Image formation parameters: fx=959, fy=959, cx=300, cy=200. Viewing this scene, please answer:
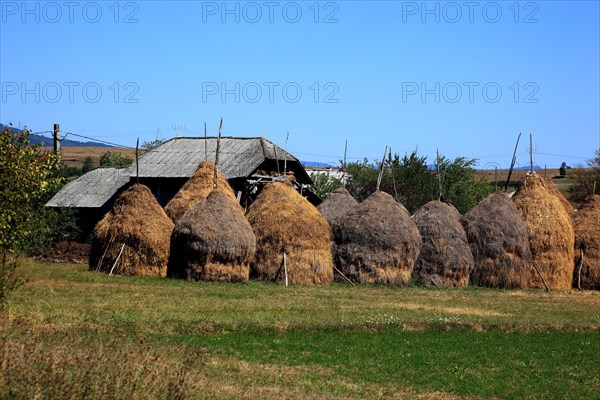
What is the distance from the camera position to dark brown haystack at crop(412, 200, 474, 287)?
122 ft

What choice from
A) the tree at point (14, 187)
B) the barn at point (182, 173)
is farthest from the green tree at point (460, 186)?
the tree at point (14, 187)

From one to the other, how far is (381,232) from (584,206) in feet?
39.5

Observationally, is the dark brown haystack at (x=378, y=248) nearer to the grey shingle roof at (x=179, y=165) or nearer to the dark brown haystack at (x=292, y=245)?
the dark brown haystack at (x=292, y=245)

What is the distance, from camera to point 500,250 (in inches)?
1511

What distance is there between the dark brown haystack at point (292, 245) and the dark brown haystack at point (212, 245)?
1102mm

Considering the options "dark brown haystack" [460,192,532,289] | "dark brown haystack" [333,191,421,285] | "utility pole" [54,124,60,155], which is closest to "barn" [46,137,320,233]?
"utility pole" [54,124,60,155]

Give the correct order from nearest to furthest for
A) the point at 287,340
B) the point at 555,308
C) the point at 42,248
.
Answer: the point at 287,340 → the point at 555,308 → the point at 42,248

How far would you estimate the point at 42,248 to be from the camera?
42.3 meters

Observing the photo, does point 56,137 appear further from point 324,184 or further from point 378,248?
point 324,184

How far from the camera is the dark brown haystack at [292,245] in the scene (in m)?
34.9

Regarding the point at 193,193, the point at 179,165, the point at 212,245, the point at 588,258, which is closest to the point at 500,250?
the point at 588,258

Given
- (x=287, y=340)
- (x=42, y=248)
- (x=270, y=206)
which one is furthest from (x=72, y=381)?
(x=42, y=248)

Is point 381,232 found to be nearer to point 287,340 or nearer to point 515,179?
point 287,340

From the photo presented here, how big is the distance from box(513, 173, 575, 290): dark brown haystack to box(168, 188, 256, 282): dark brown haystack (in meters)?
12.6
